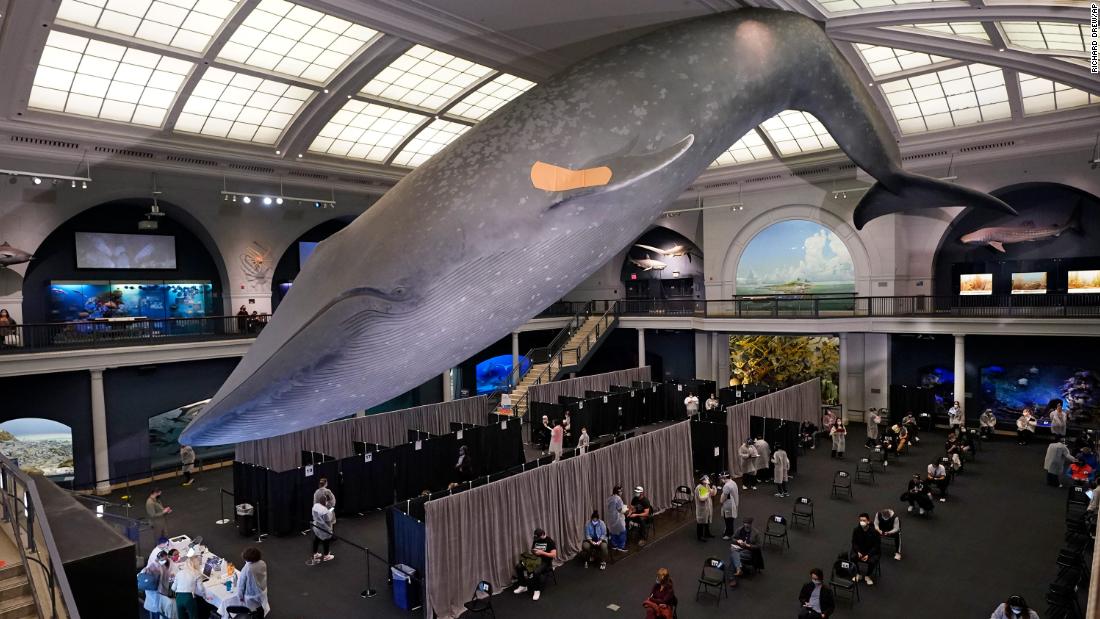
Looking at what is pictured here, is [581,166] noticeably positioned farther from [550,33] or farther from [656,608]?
[656,608]

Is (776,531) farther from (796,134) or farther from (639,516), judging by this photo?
(796,134)

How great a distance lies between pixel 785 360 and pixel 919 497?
558 inches

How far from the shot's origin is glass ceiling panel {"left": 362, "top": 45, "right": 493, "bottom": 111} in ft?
56.9

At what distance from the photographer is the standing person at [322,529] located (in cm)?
1119

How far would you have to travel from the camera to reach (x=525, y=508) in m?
10.8

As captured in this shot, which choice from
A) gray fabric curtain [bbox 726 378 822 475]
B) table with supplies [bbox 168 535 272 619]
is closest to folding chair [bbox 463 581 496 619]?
table with supplies [bbox 168 535 272 619]

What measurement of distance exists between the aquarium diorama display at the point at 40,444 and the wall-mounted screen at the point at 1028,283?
3021cm

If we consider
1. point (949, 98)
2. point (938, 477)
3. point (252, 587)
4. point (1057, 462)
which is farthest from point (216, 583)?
point (949, 98)

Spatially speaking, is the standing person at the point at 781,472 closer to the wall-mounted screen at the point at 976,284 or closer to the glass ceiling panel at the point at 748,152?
the wall-mounted screen at the point at 976,284

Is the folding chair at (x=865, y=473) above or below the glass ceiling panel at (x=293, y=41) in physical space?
below

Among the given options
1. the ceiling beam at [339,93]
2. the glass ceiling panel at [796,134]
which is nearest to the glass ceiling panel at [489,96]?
the ceiling beam at [339,93]

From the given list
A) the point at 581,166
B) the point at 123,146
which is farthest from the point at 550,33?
the point at 123,146

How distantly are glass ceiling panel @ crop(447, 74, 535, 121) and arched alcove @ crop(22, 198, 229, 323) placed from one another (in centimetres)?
967

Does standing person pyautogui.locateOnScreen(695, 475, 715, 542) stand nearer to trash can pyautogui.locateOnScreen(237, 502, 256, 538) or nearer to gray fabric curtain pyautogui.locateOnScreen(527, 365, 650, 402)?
trash can pyautogui.locateOnScreen(237, 502, 256, 538)
